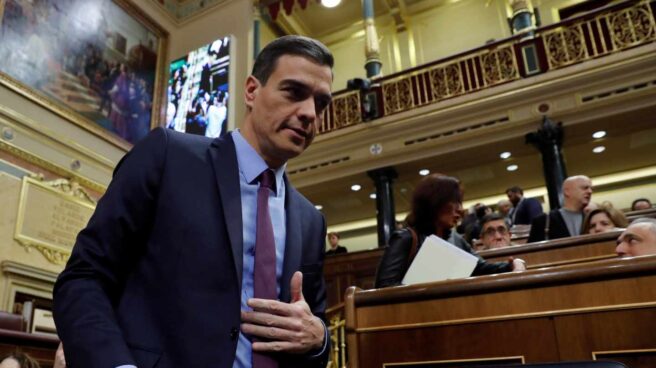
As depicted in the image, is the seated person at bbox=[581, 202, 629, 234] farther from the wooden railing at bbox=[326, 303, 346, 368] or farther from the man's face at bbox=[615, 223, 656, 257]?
the wooden railing at bbox=[326, 303, 346, 368]

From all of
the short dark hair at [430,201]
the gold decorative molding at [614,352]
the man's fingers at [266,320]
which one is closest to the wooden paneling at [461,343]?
the gold decorative molding at [614,352]

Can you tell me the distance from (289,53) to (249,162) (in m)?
0.25

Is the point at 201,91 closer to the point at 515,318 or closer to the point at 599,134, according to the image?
the point at 599,134

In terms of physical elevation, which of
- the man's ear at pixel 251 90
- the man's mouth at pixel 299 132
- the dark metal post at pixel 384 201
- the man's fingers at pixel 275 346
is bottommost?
the man's fingers at pixel 275 346

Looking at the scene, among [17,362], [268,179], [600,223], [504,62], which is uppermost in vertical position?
[504,62]

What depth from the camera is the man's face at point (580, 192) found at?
4.00m

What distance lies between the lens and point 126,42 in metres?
9.88

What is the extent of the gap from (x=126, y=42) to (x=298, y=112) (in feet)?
32.5

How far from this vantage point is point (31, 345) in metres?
3.42

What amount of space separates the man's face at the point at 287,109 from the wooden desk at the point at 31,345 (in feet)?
9.78

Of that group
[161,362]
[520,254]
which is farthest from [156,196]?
[520,254]

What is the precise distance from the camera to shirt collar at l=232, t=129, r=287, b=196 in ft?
3.56

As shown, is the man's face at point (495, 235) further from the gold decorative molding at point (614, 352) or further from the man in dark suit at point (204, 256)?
the man in dark suit at point (204, 256)

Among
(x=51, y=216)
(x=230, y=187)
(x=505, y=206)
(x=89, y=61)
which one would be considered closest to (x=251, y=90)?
(x=230, y=187)
